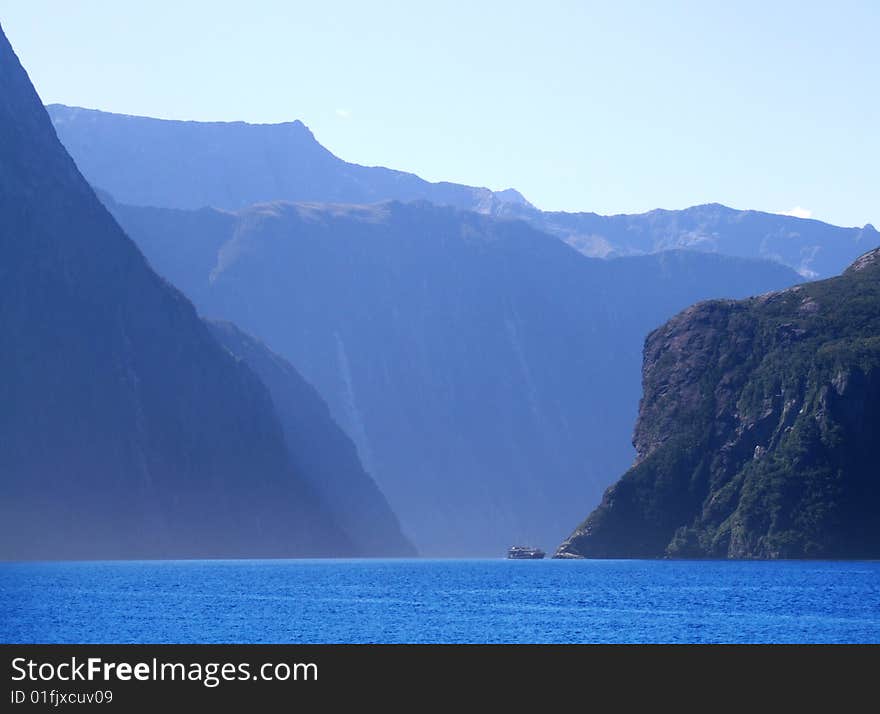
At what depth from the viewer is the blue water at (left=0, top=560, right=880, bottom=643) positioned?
8794 cm

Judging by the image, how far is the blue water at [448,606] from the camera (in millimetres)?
87938

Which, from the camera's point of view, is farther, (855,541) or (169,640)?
(855,541)

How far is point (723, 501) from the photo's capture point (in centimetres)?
19962

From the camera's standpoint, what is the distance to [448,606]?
4459 inches

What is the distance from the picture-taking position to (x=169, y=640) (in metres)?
83.5
